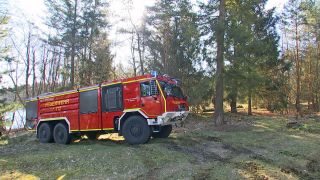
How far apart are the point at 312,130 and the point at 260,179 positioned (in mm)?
10535

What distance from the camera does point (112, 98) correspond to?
1429cm

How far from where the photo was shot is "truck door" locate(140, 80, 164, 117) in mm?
12969

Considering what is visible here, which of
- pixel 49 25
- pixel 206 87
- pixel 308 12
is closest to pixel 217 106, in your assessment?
pixel 206 87

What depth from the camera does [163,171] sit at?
9.34m

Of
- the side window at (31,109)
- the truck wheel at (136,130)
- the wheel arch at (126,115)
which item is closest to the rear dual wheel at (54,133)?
the side window at (31,109)

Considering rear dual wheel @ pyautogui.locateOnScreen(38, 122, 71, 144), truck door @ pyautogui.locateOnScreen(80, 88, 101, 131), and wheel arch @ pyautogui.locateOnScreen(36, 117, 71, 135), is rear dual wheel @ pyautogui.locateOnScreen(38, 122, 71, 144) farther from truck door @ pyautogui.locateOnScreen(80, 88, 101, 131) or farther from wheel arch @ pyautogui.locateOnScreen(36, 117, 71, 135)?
truck door @ pyautogui.locateOnScreen(80, 88, 101, 131)

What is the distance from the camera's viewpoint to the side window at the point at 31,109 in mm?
17969

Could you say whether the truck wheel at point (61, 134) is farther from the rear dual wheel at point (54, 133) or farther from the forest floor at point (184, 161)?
the forest floor at point (184, 161)

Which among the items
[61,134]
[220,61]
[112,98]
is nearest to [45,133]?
[61,134]

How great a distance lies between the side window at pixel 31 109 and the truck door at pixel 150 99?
7478 mm

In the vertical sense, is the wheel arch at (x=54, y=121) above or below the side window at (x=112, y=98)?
below

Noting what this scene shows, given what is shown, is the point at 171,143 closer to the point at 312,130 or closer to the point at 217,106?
the point at 217,106

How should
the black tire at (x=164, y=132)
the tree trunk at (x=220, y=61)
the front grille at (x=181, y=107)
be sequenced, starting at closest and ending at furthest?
the front grille at (x=181, y=107) < the black tire at (x=164, y=132) < the tree trunk at (x=220, y=61)

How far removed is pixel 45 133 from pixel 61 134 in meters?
1.26
